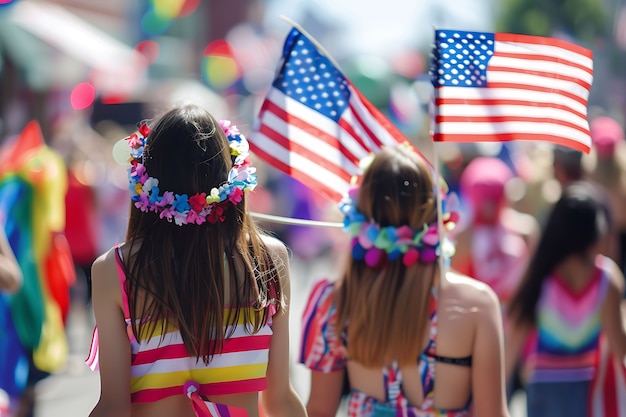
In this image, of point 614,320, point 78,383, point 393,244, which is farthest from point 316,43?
point 78,383

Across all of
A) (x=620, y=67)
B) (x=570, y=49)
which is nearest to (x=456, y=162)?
(x=570, y=49)

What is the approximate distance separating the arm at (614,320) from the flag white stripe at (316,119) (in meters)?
1.29

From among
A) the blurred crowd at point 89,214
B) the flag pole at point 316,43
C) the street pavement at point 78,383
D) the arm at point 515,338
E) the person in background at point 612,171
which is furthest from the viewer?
the street pavement at point 78,383

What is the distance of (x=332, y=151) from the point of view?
4.12 meters

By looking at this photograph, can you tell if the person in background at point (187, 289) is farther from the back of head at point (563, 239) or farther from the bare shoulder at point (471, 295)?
the back of head at point (563, 239)

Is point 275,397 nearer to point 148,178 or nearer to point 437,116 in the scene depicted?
point 148,178

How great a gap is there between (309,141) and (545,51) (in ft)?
3.36

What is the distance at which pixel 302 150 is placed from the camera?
4.11 m

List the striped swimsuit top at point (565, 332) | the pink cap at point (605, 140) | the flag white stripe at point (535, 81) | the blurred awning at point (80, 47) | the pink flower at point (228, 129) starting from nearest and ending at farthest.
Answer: the pink flower at point (228, 129)
the flag white stripe at point (535, 81)
the striped swimsuit top at point (565, 332)
the pink cap at point (605, 140)
the blurred awning at point (80, 47)

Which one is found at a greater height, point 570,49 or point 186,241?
point 570,49

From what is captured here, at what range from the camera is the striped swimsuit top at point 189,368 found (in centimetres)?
264

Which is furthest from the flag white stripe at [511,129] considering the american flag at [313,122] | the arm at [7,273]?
the arm at [7,273]

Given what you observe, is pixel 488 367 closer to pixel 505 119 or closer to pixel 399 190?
pixel 399 190

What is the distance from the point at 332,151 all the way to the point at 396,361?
1.19m
